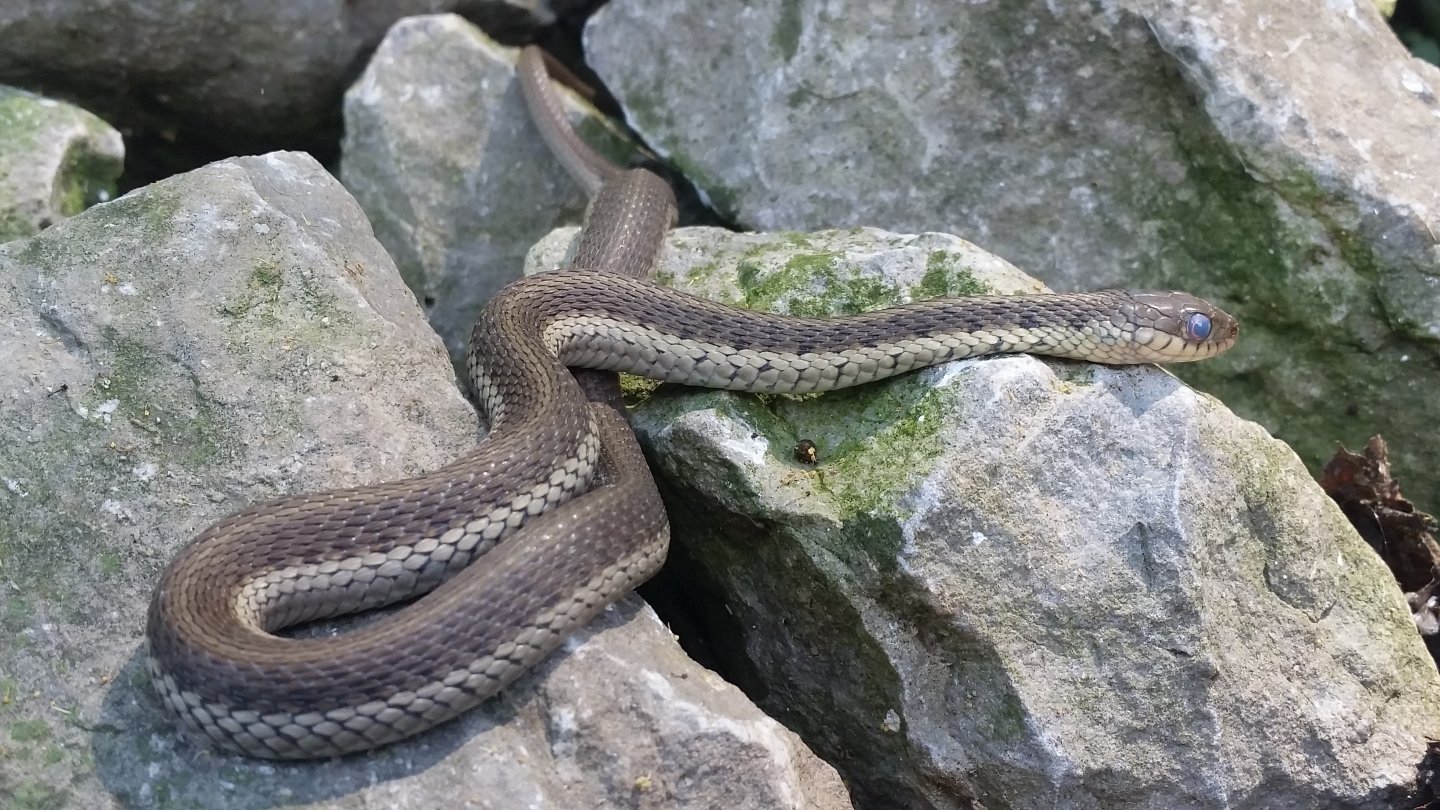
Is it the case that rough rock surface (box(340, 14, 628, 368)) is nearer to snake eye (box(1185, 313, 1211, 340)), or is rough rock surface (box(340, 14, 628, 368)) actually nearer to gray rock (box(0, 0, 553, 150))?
gray rock (box(0, 0, 553, 150))

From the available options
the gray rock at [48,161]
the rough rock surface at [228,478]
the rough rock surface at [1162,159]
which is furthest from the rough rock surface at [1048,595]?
the gray rock at [48,161]

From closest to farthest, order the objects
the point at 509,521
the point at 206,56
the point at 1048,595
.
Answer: the point at 509,521, the point at 1048,595, the point at 206,56

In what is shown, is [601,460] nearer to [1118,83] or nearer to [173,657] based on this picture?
[173,657]

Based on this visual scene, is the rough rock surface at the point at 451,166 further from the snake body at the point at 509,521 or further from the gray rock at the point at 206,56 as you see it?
the snake body at the point at 509,521

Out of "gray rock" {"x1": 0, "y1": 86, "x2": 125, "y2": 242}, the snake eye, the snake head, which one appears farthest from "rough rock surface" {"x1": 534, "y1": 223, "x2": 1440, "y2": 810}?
"gray rock" {"x1": 0, "y1": 86, "x2": 125, "y2": 242}

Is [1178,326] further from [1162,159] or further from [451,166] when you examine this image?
[451,166]

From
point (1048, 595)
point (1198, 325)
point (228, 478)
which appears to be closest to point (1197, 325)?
point (1198, 325)
